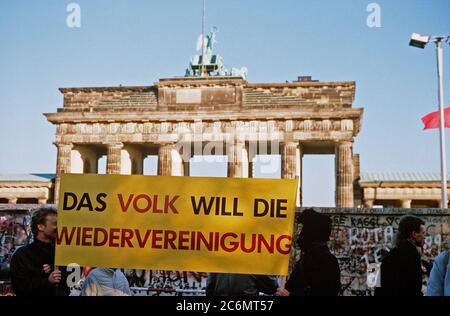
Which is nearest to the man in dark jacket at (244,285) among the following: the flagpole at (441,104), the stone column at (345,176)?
the flagpole at (441,104)

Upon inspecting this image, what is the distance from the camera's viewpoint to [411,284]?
18.0ft

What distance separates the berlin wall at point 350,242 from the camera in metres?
10.3

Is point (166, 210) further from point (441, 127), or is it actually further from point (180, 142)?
point (180, 142)

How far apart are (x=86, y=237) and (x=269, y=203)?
1.81 meters

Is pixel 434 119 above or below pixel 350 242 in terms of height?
above

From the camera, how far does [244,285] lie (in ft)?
19.2

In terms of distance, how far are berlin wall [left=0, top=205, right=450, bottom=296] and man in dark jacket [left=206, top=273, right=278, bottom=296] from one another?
4.47 m

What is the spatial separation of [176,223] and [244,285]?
93cm

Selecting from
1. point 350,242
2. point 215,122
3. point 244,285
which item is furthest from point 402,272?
point 215,122

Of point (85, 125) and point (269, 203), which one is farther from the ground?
point (85, 125)

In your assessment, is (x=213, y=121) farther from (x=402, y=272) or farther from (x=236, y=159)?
(x=402, y=272)

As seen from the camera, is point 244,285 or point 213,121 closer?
point 244,285

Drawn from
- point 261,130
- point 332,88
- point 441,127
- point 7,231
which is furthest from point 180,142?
point 7,231
